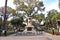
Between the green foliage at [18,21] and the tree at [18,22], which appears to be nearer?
the green foliage at [18,21]

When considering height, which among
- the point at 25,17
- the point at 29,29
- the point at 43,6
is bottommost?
the point at 29,29

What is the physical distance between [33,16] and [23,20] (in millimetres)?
3764

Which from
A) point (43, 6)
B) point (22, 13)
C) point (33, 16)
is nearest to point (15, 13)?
point (22, 13)

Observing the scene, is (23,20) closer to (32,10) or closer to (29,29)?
(32,10)

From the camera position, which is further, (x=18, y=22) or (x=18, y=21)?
(x=18, y=22)

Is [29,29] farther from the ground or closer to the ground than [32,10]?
closer to the ground

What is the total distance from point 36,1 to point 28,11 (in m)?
4.35

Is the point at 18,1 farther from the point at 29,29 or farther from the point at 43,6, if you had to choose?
the point at 29,29

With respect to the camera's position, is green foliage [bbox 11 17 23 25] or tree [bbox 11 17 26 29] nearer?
green foliage [bbox 11 17 23 25]

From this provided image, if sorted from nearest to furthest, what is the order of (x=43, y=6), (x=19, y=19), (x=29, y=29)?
(x=29, y=29), (x=19, y=19), (x=43, y=6)

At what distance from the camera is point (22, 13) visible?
5947cm

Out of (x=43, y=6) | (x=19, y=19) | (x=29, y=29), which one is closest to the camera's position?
(x=29, y=29)

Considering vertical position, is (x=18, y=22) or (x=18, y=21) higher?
(x=18, y=21)

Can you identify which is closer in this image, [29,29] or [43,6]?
[29,29]
